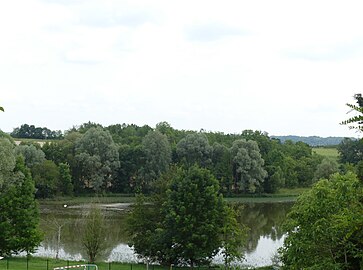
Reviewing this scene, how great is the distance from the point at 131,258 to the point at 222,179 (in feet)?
119

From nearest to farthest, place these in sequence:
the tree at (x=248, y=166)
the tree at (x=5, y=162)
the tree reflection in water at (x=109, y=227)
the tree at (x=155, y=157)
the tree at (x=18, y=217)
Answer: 1. the tree at (x=18, y=217)
2. the tree at (x=5, y=162)
3. the tree reflection in water at (x=109, y=227)
4. the tree at (x=155, y=157)
5. the tree at (x=248, y=166)

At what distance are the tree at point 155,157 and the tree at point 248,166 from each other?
30.6 feet

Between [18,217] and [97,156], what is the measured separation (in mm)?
37487

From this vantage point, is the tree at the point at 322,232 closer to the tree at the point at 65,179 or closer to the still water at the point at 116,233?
the still water at the point at 116,233

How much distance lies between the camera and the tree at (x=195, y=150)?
75.6m

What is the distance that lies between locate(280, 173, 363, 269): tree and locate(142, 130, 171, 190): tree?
1857 inches

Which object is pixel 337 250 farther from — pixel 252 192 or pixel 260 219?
pixel 252 192

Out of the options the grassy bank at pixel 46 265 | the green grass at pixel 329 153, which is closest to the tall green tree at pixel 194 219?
the grassy bank at pixel 46 265

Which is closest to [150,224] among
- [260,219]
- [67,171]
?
[260,219]

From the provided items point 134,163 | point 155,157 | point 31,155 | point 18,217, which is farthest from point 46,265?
point 134,163

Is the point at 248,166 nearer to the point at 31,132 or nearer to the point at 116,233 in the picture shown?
the point at 116,233

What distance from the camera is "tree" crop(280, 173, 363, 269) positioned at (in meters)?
20.0

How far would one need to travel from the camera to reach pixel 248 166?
72438mm

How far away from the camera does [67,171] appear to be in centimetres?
6850
